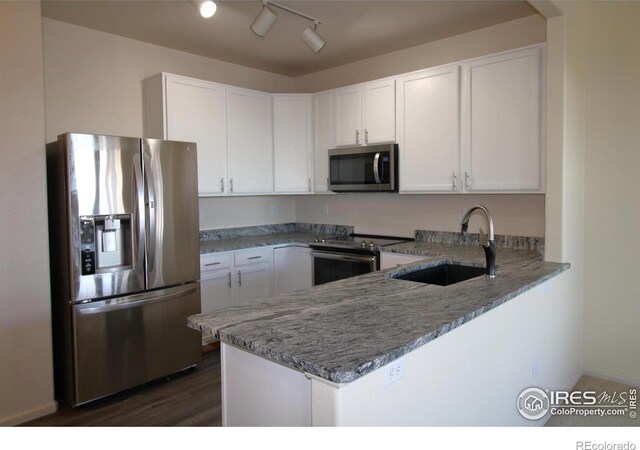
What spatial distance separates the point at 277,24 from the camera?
3570mm

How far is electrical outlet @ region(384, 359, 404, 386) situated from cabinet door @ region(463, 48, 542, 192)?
2.16m

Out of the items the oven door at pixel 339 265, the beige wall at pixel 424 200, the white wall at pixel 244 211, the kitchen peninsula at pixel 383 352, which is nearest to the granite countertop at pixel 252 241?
the white wall at pixel 244 211

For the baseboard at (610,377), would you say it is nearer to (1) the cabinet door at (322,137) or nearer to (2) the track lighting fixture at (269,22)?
(1) the cabinet door at (322,137)

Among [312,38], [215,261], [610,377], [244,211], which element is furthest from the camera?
[244,211]

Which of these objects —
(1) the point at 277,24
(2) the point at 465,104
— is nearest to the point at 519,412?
(2) the point at 465,104

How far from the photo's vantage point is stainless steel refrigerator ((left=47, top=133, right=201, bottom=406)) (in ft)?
9.41

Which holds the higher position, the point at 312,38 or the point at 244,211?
the point at 312,38

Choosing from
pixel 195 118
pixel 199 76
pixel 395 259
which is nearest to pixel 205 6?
pixel 195 118

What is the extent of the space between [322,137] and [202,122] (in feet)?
3.80

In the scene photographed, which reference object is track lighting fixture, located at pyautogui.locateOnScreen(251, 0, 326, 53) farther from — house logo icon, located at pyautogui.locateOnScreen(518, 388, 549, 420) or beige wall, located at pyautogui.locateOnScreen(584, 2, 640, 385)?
house logo icon, located at pyautogui.locateOnScreen(518, 388, 549, 420)

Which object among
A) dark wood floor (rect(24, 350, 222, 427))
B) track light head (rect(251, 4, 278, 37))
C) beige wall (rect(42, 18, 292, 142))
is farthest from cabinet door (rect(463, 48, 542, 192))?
beige wall (rect(42, 18, 292, 142))

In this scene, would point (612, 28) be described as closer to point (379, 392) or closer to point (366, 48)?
point (366, 48)

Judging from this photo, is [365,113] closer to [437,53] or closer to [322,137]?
[322,137]

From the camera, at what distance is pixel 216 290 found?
3.94 m
